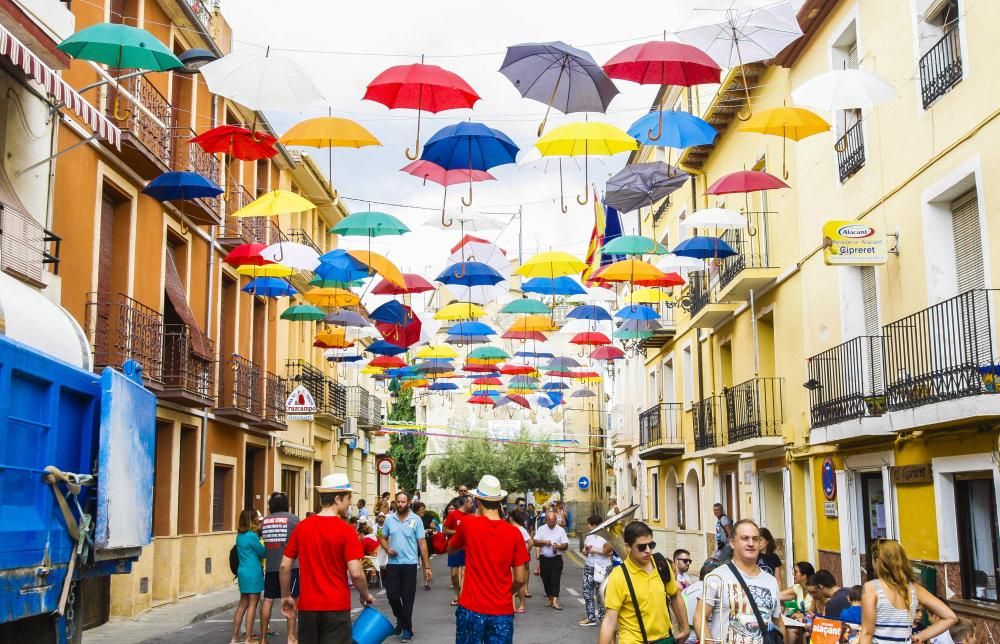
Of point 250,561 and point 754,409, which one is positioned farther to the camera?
point 754,409

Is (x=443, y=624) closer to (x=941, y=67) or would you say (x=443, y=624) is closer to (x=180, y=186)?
(x=180, y=186)

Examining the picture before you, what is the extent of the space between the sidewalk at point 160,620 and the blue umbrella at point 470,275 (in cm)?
709

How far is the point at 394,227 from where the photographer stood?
16.8 metres

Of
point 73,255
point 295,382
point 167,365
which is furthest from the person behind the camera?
point 295,382

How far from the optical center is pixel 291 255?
17547 millimetres

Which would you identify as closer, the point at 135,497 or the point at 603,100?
the point at 135,497

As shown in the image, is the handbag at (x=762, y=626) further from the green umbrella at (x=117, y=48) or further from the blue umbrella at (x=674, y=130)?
the green umbrella at (x=117, y=48)

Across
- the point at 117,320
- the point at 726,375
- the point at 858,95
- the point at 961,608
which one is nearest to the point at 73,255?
the point at 117,320

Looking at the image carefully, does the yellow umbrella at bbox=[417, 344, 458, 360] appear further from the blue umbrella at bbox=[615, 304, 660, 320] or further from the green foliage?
the green foliage

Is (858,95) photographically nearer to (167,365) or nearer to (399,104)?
(399,104)

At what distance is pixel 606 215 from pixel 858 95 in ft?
53.1

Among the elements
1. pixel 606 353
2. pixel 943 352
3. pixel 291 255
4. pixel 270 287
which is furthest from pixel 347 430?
pixel 943 352

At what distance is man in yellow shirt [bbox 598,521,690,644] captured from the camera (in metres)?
7.05

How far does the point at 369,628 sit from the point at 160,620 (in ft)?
31.1
